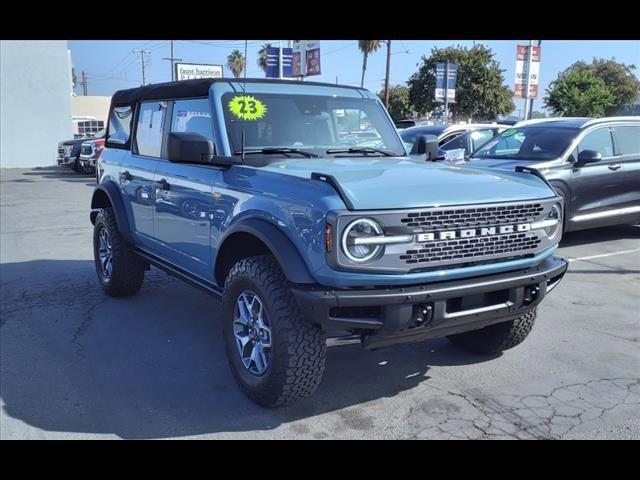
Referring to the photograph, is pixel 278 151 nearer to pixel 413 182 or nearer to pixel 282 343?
pixel 413 182

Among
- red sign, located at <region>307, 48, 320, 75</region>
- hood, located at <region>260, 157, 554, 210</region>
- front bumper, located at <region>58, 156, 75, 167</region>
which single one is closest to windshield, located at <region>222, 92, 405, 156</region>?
hood, located at <region>260, 157, 554, 210</region>

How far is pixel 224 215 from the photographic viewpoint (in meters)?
3.93

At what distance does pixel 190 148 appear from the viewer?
3.84m

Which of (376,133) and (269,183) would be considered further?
(376,133)

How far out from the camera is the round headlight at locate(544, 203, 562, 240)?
3758 mm

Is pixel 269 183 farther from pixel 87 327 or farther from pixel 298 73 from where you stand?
pixel 298 73

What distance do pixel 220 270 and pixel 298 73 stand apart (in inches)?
900

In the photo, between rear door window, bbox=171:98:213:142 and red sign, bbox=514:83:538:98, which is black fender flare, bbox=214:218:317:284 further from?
red sign, bbox=514:83:538:98

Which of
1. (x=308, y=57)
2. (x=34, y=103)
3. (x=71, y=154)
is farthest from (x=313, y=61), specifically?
(x=34, y=103)

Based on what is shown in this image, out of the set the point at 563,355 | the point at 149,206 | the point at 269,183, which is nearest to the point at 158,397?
the point at 269,183

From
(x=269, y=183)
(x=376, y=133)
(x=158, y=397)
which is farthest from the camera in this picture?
(x=376, y=133)

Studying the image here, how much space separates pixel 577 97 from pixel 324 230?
3201 centimetres

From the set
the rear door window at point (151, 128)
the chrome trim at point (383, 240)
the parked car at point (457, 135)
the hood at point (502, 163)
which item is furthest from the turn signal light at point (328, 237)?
the parked car at point (457, 135)

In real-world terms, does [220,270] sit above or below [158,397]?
above
